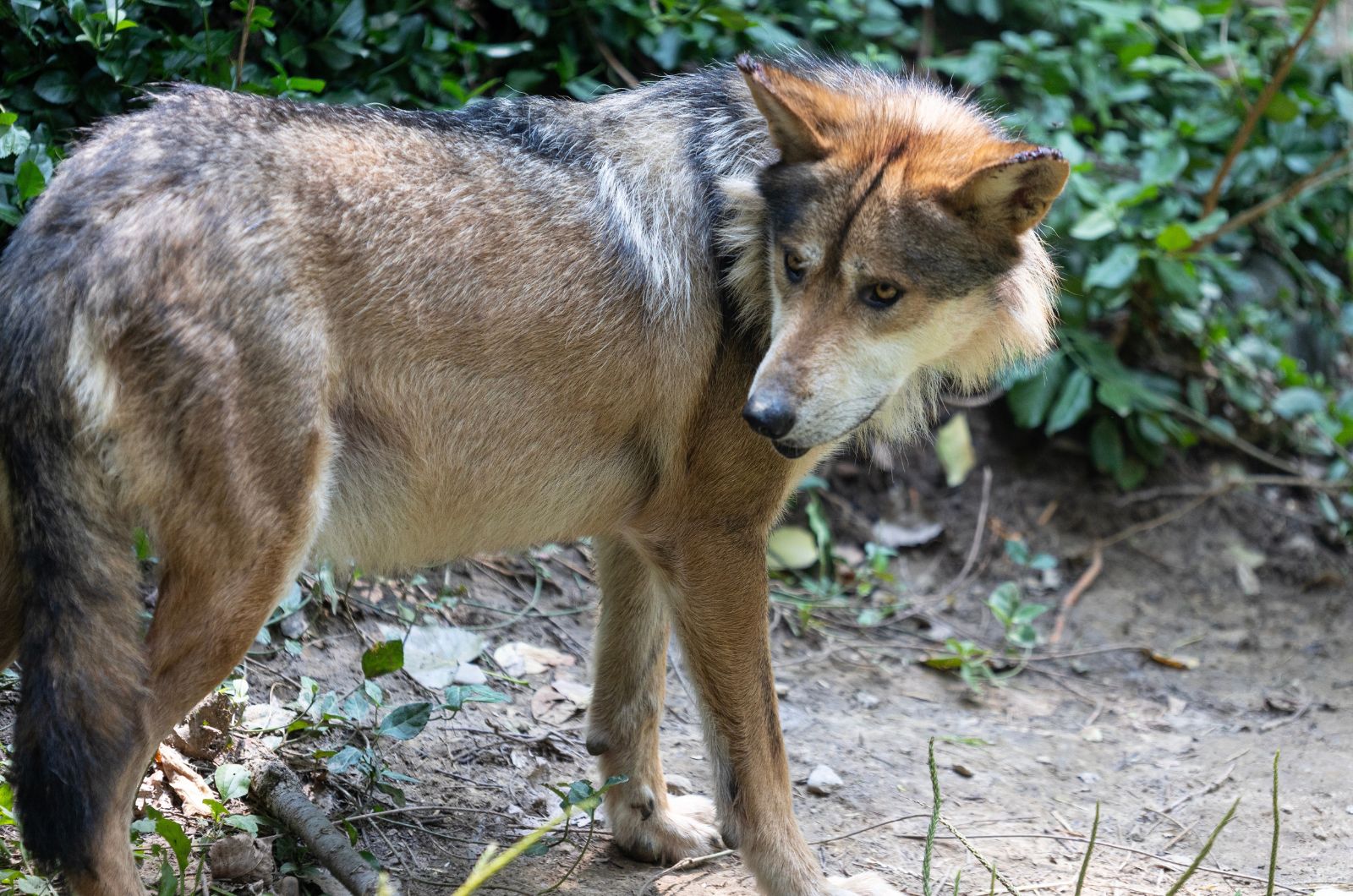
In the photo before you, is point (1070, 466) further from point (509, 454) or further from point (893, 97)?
point (509, 454)

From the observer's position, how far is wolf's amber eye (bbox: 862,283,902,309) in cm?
346

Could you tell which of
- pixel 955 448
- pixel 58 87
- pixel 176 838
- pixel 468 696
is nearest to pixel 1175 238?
pixel 955 448

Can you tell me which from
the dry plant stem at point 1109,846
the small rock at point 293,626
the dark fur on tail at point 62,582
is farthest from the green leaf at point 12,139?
the dry plant stem at point 1109,846

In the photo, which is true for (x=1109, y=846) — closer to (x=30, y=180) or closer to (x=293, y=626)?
(x=293, y=626)

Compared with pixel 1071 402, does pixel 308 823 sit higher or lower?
higher

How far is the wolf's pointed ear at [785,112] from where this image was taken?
348 cm

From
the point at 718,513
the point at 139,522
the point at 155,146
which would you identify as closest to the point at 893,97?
the point at 718,513

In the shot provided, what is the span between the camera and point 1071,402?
6.77 m

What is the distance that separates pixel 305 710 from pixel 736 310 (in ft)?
6.75

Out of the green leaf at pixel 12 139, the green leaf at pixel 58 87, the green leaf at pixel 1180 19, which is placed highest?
the green leaf at pixel 58 87

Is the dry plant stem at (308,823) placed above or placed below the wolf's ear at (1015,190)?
below

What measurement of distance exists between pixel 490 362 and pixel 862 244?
3.72 ft

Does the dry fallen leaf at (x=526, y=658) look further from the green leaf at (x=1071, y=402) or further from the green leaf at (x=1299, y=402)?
the green leaf at (x=1299, y=402)

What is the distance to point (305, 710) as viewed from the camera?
13.6ft
